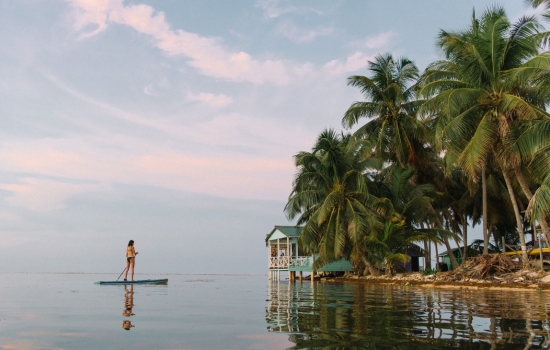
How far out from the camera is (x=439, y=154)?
95.7 feet

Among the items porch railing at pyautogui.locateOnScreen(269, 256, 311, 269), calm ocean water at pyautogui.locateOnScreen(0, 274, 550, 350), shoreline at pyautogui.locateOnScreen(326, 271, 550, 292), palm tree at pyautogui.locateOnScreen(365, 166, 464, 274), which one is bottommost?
shoreline at pyautogui.locateOnScreen(326, 271, 550, 292)

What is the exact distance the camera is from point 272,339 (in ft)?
16.6

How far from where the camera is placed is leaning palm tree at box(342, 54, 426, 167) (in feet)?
95.7

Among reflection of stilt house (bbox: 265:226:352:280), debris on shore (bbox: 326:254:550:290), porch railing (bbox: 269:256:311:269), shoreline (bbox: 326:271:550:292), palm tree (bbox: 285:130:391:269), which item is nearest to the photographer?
shoreline (bbox: 326:271:550:292)

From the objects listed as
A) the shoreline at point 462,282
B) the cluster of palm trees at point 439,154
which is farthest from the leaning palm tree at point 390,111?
the shoreline at point 462,282

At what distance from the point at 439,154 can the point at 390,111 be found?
401 centimetres

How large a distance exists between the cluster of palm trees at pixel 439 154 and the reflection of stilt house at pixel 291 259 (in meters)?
Result: 2.53

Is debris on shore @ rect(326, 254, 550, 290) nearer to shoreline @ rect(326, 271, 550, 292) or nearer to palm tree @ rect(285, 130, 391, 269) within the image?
shoreline @ rect(326, 271, 550, 292)

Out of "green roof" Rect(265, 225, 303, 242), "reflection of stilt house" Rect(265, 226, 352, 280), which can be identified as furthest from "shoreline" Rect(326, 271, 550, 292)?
"green roof" Rect(265, 225, 303, 242)

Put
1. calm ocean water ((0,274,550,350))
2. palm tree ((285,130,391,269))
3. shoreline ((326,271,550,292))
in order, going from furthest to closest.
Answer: palm tree ((285,130,391,269)), shoreline ((326,271,550,292)), calm ocean water ((0,274,550,350))

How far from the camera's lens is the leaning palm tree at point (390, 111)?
29.2 meters

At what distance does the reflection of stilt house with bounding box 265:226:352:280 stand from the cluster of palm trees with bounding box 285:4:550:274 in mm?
2534

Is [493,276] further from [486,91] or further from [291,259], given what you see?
[291,259]

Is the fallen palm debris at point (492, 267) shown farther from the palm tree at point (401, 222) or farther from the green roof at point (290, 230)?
the green roof at point (290, 230)
